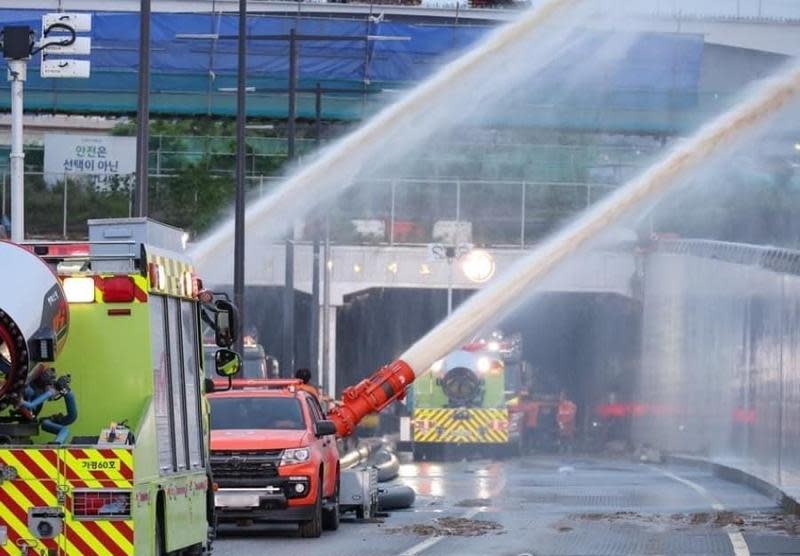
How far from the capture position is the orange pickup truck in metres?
23.0

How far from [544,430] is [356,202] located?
9.41m

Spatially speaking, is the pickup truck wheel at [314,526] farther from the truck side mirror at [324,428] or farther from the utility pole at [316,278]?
the utility pole at [316,278]

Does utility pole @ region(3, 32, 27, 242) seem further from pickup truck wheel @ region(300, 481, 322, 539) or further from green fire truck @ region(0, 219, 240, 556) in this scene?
green fire truck @ region(0, 219, 240, 556)

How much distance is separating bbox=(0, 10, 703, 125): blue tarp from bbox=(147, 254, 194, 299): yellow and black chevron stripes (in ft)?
139

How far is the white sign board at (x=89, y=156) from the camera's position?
56875mm

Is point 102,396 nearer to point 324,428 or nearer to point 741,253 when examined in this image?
point 324,428

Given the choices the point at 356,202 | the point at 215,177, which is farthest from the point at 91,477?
the point at 215,177

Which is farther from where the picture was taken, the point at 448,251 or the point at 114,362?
the point at 448,251

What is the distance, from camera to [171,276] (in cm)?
1403

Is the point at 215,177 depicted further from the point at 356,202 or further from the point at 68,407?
the point at 68,407

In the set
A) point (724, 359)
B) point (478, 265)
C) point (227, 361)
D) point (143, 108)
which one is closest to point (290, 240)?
point (478, 265)

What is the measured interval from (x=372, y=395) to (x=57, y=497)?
38.6 ft

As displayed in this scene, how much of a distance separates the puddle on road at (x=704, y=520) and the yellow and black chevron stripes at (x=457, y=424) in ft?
72.5

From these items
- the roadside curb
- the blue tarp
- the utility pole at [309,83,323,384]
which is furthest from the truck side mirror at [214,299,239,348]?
the blue tarp
